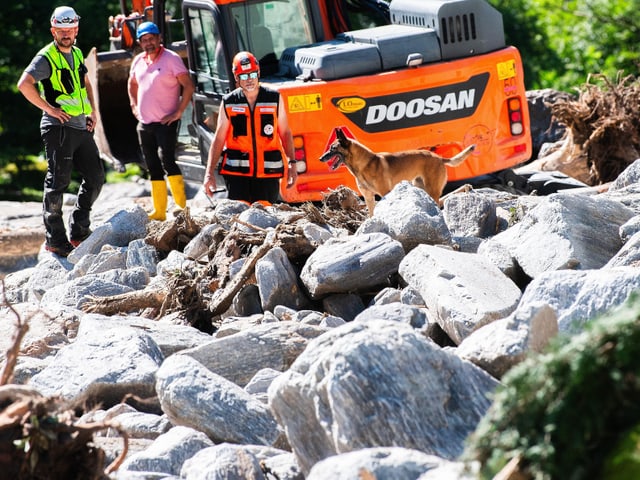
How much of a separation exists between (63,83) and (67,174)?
0.79 metres

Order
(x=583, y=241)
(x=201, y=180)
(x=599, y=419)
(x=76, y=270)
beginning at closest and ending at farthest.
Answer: (x=599, y=419), (x=583, y=241), (x=76, y=270), (x=201, y=180)

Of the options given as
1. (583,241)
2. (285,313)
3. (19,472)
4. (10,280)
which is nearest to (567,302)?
(583,241)

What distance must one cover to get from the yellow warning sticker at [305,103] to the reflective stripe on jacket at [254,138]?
0.54 meters

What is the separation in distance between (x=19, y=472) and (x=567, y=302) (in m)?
2.58

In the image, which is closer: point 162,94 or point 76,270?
point 76,270

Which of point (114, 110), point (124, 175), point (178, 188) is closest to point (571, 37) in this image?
point (124, 175)

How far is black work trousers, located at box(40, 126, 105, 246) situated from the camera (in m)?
8.42

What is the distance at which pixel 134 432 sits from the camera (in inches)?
192

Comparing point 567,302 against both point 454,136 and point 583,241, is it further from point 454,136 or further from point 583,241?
point 454,136

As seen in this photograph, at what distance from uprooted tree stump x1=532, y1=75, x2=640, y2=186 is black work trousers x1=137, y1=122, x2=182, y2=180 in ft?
13.6

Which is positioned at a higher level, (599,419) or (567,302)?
(599,419)

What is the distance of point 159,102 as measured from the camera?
9.51 meters

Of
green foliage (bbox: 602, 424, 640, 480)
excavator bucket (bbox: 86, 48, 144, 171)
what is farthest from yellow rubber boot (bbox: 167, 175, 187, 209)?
green foliage (bbox: 602, 424, 640, 480)

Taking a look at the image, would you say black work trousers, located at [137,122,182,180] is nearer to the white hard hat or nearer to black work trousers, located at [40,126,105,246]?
black work trousers, located at [40,126,105,246]
